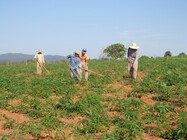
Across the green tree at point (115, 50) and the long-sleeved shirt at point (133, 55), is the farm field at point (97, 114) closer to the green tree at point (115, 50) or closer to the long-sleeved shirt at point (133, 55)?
the long-sleeved shirt at point (133, 55)

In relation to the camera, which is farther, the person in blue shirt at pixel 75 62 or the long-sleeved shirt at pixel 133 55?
the person in blue shirt at pixel 75 62

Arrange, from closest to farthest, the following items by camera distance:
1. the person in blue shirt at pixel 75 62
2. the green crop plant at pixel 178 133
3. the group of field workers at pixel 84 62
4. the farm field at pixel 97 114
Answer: the green crop plant at pixel 178 133 → the farm field at pixel 97 114 → the group of field workers at pixel 84 62 → the person in blue shirt at pixel 75 62

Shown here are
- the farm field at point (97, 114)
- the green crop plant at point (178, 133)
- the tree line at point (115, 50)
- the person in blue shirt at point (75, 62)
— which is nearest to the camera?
the green crop plant at point (178, 133)

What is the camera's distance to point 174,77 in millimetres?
11781

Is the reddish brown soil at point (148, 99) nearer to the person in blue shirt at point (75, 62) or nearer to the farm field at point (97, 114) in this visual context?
the farm field at point (97, 114)

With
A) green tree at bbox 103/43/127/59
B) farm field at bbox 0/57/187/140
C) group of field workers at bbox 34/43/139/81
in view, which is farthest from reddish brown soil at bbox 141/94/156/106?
green tree at bbox 103/43/127/59

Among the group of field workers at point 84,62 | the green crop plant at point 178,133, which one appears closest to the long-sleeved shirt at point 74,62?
the group of field workers at point 84,62

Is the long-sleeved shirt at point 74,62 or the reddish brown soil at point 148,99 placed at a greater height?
the long-sleeved shirt at point 74,62

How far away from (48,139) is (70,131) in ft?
2.10

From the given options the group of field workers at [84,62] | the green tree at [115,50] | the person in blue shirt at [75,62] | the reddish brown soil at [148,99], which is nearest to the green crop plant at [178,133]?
the reddish brown soil at [148,99]

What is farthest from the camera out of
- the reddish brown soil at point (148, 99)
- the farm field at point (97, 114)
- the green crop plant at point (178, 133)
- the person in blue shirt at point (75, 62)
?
the person in blue shirt at point (75, 62)

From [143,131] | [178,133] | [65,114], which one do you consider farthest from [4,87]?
[178,133]

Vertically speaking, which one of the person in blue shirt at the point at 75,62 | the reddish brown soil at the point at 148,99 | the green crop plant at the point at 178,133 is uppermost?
the person in blue shirt at the point at 75,62

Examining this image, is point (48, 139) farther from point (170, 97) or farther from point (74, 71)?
point (74, 71)
